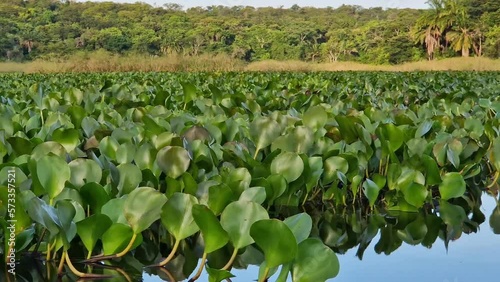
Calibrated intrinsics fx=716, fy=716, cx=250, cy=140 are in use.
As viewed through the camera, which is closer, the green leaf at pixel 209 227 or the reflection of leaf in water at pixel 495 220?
the green leaf at pixel 209 227

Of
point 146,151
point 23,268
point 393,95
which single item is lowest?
point 393,95

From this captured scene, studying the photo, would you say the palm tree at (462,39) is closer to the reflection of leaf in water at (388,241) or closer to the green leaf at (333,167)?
the green leaf at (333,167)

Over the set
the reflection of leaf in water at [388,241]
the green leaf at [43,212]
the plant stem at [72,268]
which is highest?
the green leaf at [43,212]

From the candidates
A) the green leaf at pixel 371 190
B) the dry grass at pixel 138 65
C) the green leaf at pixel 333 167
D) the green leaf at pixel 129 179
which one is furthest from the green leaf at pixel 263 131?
the dry grass at pixel 138 65

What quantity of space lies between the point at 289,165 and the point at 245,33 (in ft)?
182

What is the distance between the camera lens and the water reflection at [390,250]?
178cm

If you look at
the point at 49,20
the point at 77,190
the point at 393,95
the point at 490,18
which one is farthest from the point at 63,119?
the point at 49,20

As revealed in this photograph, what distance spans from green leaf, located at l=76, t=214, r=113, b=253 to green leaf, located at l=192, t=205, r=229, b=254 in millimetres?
239

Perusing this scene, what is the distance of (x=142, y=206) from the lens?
5.39 feet

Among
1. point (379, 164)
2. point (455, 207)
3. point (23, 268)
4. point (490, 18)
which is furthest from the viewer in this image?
point (490, 18)

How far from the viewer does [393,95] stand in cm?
551

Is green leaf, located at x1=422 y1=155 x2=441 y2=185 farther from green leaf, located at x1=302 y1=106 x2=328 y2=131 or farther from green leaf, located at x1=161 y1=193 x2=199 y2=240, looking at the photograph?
green leaf, located at x1=161 y1=193 x2=199 y2=240

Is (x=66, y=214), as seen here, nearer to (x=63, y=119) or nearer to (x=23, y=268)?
(x=23, y=268)

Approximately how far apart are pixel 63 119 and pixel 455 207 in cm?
161
